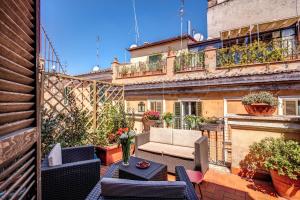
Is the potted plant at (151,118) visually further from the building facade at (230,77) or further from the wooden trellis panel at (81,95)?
the wooden trellis panel at (81,95)

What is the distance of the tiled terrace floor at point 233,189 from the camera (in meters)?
3.54

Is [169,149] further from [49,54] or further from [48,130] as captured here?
[49,54]

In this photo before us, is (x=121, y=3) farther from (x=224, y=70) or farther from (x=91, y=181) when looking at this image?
(x=91, y=181)

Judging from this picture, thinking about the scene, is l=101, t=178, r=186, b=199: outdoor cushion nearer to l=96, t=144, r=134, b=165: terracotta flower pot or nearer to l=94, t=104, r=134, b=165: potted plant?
l=94, t=104, r=134, b=165: potted plant

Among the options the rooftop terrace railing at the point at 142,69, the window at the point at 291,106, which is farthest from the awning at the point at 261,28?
the window at the point at 291,106

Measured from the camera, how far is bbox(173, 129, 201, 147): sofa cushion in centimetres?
486

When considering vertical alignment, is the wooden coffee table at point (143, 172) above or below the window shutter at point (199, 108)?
below

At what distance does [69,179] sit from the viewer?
288 centimetres

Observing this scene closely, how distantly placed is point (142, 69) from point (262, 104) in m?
8.20

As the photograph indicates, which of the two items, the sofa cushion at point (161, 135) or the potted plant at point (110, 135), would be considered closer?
the potted plant at point (110, 135)

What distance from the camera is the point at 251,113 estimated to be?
4570 millimetres

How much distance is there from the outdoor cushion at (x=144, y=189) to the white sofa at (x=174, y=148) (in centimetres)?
240

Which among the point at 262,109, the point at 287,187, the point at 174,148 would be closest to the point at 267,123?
the point at 262,109

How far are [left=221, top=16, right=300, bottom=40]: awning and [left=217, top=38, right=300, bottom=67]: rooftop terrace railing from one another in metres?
2.41
